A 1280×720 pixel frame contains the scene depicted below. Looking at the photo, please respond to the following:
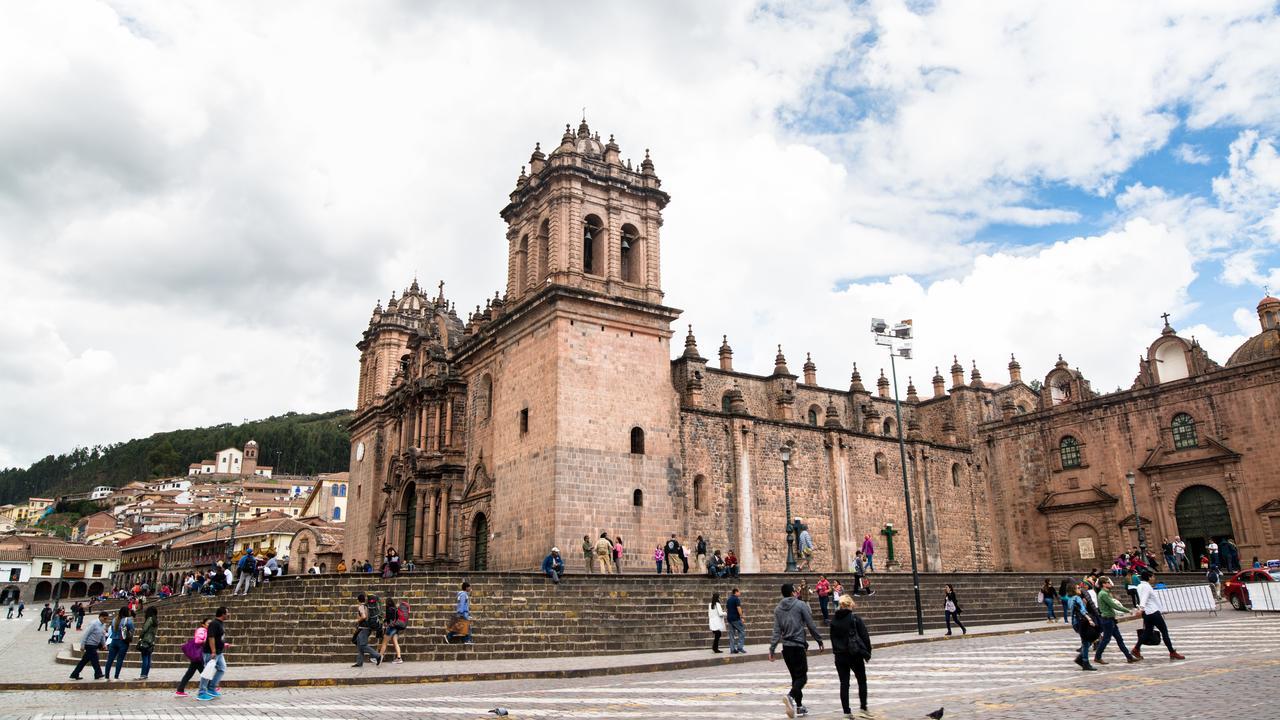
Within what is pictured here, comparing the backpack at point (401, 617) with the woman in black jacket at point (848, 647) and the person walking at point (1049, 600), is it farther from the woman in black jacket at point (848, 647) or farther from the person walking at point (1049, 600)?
the person walking at point (1049, 600)

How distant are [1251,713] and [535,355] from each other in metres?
22.9

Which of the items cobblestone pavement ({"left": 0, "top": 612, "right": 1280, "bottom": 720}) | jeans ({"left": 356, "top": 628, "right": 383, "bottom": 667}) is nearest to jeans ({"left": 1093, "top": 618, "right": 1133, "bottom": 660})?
cobblestone pavement ({"left": 0, "top": 612, "right": 1280, "bottom": 720})

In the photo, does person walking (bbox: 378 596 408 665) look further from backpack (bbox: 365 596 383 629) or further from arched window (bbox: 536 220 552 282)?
arched window (bbox: 536 220 552 282)

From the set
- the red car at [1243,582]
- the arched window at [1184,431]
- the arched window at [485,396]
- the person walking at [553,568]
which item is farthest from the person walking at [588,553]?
the arched window at [1184,431]

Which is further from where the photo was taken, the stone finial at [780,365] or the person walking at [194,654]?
the stone finial at [780,365]

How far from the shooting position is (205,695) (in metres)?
12.8

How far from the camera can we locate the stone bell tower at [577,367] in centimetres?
2680

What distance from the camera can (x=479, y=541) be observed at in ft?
101

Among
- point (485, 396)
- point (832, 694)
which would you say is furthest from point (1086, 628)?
point (485, 396)

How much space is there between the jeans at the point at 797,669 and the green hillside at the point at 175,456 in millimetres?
143222

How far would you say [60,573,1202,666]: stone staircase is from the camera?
18.4 m

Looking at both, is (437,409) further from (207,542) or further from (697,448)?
(207,542)

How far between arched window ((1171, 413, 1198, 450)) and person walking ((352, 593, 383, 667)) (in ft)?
103

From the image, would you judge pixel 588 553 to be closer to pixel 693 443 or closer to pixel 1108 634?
pixel 693 443
